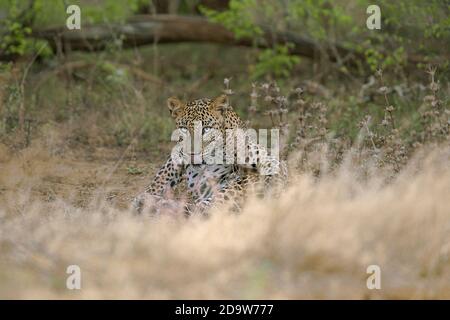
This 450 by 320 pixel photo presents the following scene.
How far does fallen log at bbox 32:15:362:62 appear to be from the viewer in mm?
15289

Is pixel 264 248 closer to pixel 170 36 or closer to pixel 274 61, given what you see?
pixel 274 61

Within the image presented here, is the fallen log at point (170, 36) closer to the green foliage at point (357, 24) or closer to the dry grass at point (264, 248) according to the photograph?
the green foliage at point (357, 24)

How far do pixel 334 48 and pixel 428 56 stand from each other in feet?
7.63

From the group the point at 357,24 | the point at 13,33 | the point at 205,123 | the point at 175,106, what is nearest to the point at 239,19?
the point at 357,24

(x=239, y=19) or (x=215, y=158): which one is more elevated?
(x=239, y=19)

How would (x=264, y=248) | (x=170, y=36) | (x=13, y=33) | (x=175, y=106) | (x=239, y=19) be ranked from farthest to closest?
(x=170, y=36), (x=239, y=19), (x=13, y=33), (x=175, y=106), (x=264, y=248)

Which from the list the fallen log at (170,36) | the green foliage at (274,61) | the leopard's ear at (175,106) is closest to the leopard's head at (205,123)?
the leopard's ear at (175,106)

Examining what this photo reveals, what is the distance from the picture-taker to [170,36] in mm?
15961

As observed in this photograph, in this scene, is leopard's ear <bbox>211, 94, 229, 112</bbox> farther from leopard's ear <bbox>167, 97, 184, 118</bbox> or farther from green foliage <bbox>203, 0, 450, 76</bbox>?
green foliage <bbox>203, 0, 450, 76</bbox>

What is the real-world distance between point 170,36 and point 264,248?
30.8 ft

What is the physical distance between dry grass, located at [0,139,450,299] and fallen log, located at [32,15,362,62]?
298 inches

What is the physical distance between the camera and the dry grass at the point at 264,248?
22.2 ft

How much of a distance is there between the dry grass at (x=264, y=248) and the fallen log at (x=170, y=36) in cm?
757
